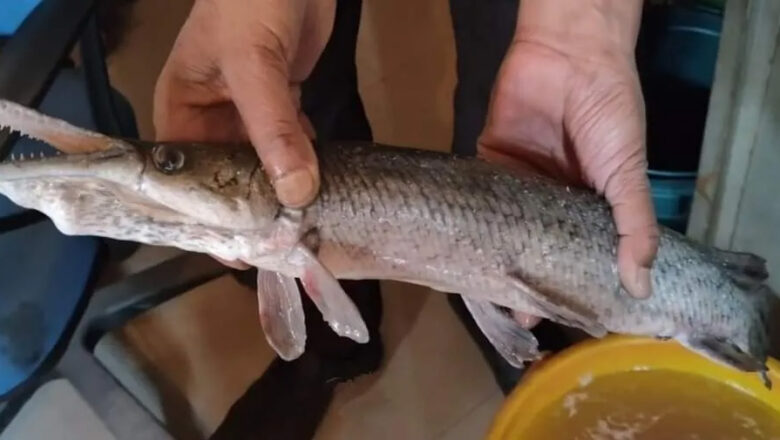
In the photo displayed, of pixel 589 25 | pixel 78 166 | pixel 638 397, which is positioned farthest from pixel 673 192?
pixel 78 166

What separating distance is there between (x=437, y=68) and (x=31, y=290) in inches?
39.7

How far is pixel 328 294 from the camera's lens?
2.87 ft

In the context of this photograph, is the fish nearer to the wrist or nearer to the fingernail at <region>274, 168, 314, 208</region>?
the fingernail at <region>274, 168, 314, 208</region>

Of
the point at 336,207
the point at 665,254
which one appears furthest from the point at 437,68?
the point at 336,207

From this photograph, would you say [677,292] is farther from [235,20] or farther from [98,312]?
[98,312]

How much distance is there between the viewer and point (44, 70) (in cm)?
103

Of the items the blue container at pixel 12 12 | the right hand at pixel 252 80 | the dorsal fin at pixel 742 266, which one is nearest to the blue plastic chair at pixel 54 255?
the blue container at pixel 12 12

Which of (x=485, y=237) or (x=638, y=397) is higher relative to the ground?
(x=485, y=237)

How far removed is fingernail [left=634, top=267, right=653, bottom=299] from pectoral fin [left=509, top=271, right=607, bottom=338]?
0.15ft

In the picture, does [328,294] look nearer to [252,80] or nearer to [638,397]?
[252,80]

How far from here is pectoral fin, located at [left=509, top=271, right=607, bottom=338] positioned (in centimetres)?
94

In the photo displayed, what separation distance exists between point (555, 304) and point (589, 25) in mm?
324

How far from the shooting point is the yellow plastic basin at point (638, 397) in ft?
4.07

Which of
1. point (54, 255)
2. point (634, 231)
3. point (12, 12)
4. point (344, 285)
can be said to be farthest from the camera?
point (344, 285)
